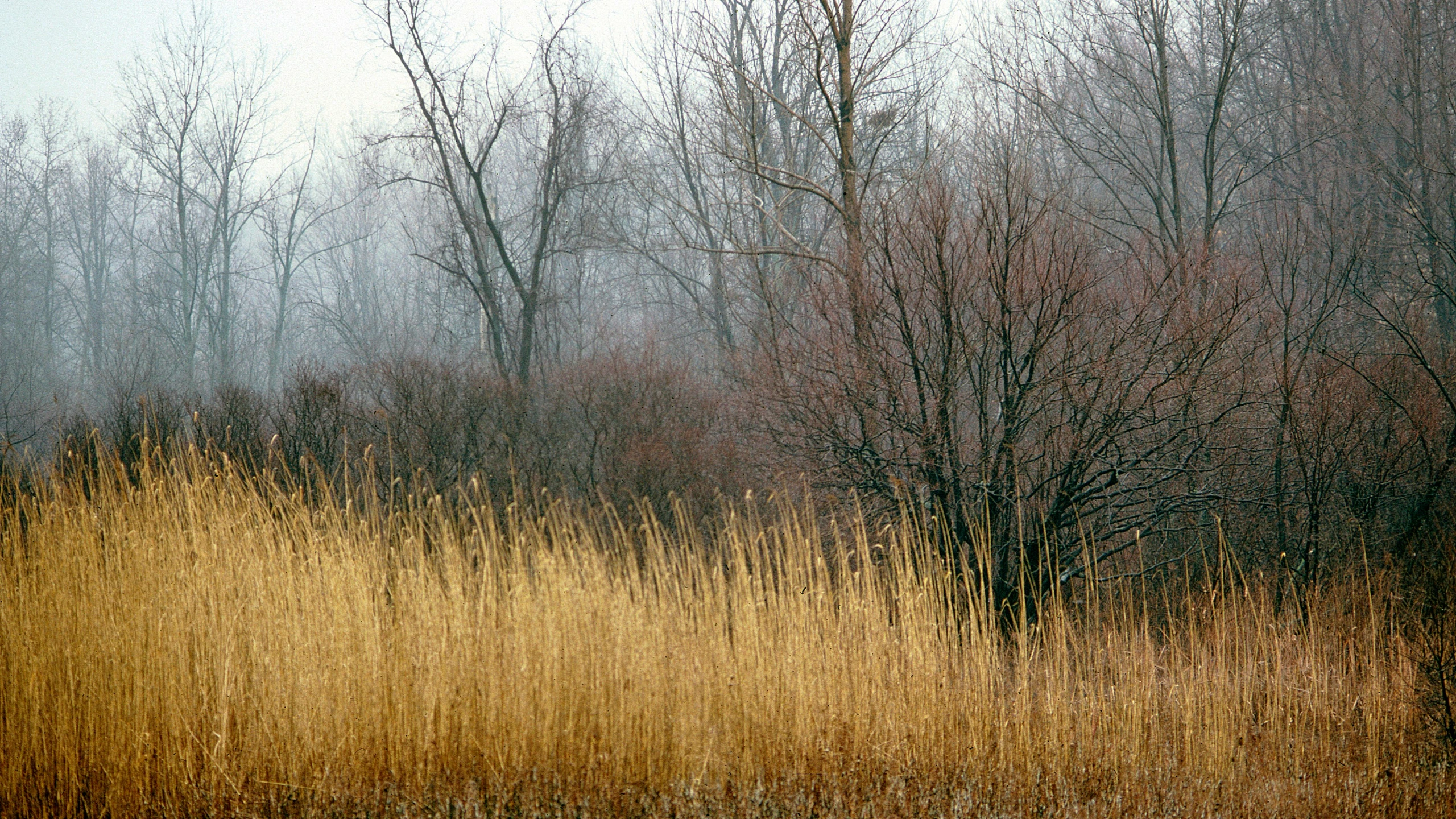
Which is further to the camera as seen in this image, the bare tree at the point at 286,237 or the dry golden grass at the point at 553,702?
the bare tree at the point at 286,237

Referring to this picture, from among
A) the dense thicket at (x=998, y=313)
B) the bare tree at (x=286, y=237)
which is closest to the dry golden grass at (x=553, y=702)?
the dense thicket at (x=998, y=313)

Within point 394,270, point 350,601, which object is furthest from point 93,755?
point 394,270

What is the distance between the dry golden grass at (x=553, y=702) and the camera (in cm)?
443

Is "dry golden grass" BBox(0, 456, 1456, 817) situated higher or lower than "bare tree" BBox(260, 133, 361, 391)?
lower

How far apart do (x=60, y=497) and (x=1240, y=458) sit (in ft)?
29.2

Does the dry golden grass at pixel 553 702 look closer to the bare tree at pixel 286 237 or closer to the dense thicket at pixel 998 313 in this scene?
the dense thicket at pixel 998 313

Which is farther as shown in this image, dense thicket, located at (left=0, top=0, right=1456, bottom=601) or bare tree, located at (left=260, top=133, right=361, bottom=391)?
bare tree, located at (left=260, top=133, right=361, bottom=391)

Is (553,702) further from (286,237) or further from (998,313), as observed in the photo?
(286,237)

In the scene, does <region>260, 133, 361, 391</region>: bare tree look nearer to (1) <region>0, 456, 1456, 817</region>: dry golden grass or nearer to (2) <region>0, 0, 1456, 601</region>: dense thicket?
(2) <region>0, 0, 1456, 601</region>: dense thicket

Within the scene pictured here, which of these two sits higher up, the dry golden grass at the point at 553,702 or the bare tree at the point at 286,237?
the bare tree at the point at 286,237

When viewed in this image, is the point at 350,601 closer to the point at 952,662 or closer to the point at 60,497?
the point at 60,497

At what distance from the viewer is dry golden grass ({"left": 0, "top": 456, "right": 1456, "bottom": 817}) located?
443 cm

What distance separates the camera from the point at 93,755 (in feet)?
14.6

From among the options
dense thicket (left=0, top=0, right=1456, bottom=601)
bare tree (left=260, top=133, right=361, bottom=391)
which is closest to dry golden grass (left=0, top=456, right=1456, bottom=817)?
dense thicket (left=0, top=0, right=1456, bottom=601)
